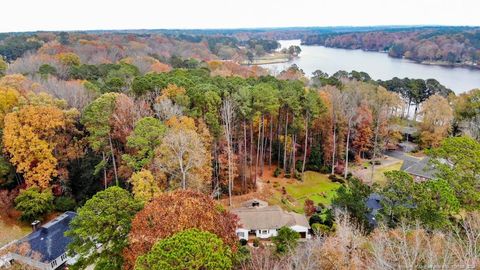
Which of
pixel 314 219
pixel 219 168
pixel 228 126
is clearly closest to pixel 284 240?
pixel 314 219

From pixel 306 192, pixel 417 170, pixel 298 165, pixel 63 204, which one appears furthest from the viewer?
pixel 298 165

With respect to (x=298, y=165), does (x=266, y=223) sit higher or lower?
higher

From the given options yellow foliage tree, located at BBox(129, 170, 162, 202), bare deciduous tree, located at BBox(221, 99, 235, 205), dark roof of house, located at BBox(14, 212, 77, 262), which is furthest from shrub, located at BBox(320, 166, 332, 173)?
dark roof of house, located at BBox(14, 212, 77, 262)

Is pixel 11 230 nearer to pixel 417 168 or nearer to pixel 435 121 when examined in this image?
pixel 417 168

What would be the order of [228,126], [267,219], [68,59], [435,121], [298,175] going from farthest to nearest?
[68,59], [435,121], [298,175], [228,126], [267,219]

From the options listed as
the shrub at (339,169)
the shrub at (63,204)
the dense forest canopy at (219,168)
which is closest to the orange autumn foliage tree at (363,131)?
the dense forest canopy at (219,168)

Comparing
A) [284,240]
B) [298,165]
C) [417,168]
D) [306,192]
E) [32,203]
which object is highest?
[32,203]

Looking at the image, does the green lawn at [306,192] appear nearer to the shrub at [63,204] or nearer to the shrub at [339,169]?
the shrub at [339,169]

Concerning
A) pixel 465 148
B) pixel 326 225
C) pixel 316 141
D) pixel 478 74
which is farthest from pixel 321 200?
pixel 478 74
